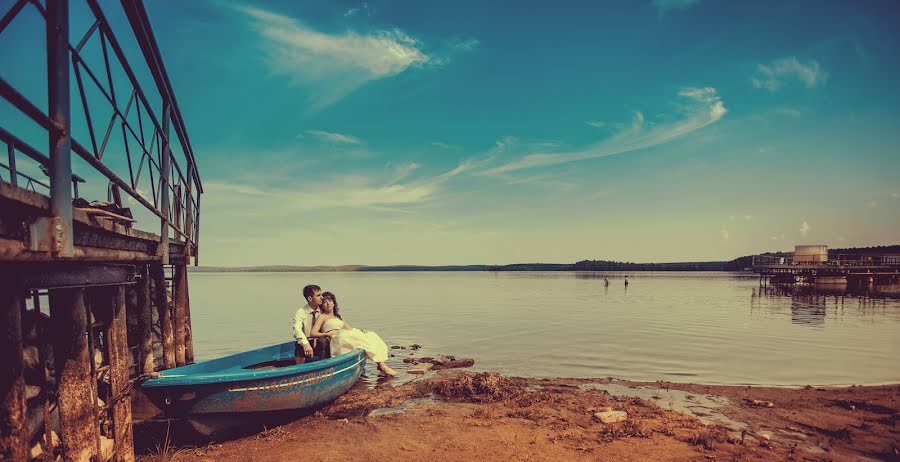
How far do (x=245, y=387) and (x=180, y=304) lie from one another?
261 inches

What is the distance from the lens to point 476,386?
11781 millimetres

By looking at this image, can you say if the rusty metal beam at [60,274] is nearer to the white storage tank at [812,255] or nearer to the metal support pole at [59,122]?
the metal support pole at [59,122]

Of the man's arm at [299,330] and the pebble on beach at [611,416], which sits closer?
the pebble on beach at [611,416]

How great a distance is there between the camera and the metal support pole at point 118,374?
265 inches

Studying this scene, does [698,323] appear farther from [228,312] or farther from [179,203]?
[228,312]

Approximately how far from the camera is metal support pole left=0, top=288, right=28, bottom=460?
4.08 meters

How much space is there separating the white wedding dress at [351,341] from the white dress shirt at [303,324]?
37cm

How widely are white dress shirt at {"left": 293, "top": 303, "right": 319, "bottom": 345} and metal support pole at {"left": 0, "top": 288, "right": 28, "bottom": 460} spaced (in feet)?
20.9

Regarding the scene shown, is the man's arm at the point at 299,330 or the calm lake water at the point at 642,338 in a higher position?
the man's arm at the point at 299,330

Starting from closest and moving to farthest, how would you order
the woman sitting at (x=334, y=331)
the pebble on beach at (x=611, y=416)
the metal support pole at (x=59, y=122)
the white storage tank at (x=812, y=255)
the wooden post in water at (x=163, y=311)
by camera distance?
the metal support pole at (x=59, y=122), the pebble on beach at (x=611, y=416), the wooden post in water at (x=163, y=311), the woman sitting at (x=334, y=331), the white storage tank at (x=812, y=255)

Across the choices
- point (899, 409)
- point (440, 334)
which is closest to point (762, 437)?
point (899, 409)

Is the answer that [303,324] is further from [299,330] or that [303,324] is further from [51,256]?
[51,256]

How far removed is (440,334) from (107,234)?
19.1m

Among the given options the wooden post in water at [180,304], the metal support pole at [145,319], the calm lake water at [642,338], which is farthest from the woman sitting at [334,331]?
the calm lake water at [642,338]
